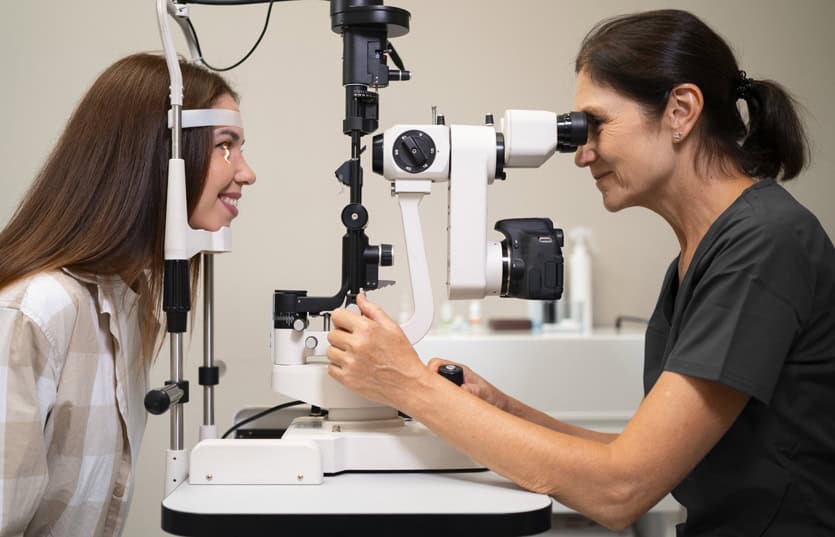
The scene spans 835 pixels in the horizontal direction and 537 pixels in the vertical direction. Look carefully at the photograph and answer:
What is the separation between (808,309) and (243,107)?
1623 millimetres

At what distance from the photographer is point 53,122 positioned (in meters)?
2.18

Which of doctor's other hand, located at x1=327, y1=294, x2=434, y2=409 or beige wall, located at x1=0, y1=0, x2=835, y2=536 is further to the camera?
beige wall, located at x1=0, y1=0, x2=835, y2=536

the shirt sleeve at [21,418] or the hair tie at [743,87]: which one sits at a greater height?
the hair tie at [743,87]

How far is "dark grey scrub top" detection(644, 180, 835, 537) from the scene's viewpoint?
96 cm

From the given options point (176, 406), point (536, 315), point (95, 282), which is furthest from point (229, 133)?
point (536, 315)

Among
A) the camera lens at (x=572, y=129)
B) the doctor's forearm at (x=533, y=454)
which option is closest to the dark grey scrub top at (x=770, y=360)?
the doctor's forearm at (x=533, y=454)

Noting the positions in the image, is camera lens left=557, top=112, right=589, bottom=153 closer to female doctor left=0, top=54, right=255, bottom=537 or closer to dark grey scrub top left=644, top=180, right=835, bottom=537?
dark grey scrub top left=644, top=180, right=835, bottom=537

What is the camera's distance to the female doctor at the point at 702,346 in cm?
95

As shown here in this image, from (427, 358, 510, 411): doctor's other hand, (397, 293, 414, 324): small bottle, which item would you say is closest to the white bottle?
(397, 293, 414, 324): small bottle

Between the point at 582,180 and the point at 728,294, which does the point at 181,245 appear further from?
the point at 582,180

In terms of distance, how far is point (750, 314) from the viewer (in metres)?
0.96

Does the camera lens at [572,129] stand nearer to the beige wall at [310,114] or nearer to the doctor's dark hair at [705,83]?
the doctor's dark hair at [705,83]

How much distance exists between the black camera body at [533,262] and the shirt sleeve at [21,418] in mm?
624

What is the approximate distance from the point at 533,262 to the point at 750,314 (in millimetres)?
269
